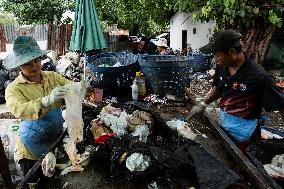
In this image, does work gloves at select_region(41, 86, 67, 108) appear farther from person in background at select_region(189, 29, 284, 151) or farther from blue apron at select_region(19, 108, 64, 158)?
person in background at select_region(189, 29, 284, 151)

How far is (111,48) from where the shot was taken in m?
16.1

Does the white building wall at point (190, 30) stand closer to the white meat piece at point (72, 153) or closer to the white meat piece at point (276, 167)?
the white meat piece at point (276, 167)

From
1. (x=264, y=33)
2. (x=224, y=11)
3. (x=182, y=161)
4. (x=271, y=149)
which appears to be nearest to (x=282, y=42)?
(x=264, y=33)

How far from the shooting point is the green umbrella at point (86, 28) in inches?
288

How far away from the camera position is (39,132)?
3270mm

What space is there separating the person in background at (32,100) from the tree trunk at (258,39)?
21.0ft

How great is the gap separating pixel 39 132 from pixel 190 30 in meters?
15.1

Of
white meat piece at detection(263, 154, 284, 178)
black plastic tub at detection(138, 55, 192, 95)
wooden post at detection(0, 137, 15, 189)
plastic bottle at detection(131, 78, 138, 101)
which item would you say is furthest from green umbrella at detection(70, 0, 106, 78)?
wooden post at detection(0, 137, 15, 189)

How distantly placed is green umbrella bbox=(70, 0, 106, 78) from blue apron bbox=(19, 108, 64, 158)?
4.24 meters

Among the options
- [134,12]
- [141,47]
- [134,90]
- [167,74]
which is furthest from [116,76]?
[134,12]

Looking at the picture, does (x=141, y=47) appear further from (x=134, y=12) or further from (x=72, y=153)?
(x=72, y=153)

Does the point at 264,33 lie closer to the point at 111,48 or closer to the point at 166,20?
the point at 111,48

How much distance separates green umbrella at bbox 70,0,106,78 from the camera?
732 centimetres

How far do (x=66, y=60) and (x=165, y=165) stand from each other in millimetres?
9054
